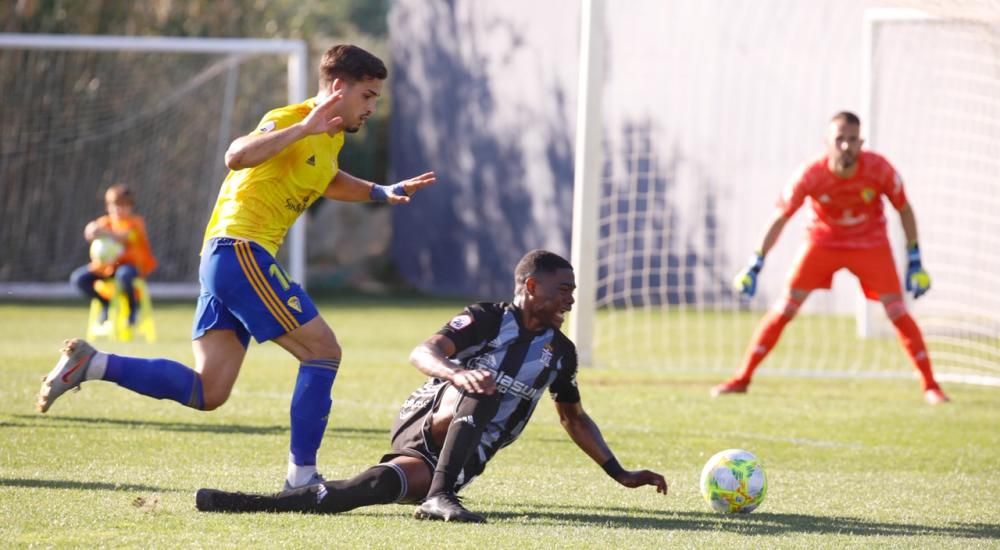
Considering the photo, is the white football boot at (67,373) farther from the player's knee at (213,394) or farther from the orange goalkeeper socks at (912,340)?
the orange goalkeeper socks at (912,340)

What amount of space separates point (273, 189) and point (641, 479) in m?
1.90

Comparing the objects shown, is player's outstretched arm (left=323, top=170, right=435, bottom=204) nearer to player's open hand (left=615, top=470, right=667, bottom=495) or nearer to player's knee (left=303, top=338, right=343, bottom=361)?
player's knee (left=303, top=338, right=343, bottom=361)

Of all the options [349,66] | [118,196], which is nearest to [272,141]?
[349,66]

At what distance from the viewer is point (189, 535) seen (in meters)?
4.88

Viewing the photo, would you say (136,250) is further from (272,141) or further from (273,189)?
(272,141)

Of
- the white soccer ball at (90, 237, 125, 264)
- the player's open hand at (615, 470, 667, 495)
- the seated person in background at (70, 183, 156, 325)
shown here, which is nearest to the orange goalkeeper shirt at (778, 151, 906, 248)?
the player's open hand at (615, 470, 667, 495)

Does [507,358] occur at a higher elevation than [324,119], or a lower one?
lower

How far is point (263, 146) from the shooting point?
545 centimetres

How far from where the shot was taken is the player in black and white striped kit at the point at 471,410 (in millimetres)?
5316

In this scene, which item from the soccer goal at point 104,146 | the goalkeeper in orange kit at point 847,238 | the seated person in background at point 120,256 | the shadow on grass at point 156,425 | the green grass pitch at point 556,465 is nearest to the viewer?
the green grass pitch at point 556,465

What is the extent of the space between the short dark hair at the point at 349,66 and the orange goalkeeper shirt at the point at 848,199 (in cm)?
483

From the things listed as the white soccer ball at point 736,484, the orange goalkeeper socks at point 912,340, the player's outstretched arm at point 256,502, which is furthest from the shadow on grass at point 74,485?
the orange goalkeeper socks at point 912,340

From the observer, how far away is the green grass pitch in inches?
201

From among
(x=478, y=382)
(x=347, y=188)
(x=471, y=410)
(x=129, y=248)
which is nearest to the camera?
(x=478, y=382)
